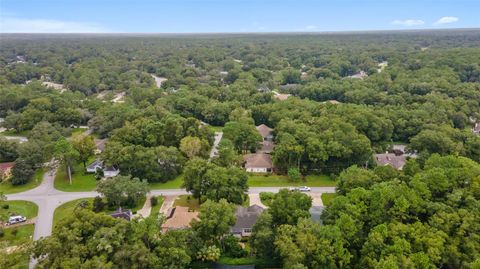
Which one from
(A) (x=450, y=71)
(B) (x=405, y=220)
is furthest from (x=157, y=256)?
(A) (x=450, y=71)

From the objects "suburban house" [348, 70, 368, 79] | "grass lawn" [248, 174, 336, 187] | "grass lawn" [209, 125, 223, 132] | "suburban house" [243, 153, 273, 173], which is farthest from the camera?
"suburban house" [348, 70, 368, 79]

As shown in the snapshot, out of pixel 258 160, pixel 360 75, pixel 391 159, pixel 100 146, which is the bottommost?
pixel 391 159

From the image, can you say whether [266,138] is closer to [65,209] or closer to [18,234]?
[65,209]

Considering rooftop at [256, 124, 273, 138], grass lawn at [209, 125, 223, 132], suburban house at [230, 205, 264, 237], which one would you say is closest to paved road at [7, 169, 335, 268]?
suburban house at [230, 205, 264, 237]

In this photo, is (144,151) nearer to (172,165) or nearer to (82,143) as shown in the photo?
(172,165)

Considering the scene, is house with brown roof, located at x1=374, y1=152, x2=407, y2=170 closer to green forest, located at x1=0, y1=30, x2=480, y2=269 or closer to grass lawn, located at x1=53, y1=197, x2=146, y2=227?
green forest, located at x1=0, y1=30, x2=480, y2=269

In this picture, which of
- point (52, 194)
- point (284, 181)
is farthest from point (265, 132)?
point (52, 194)
